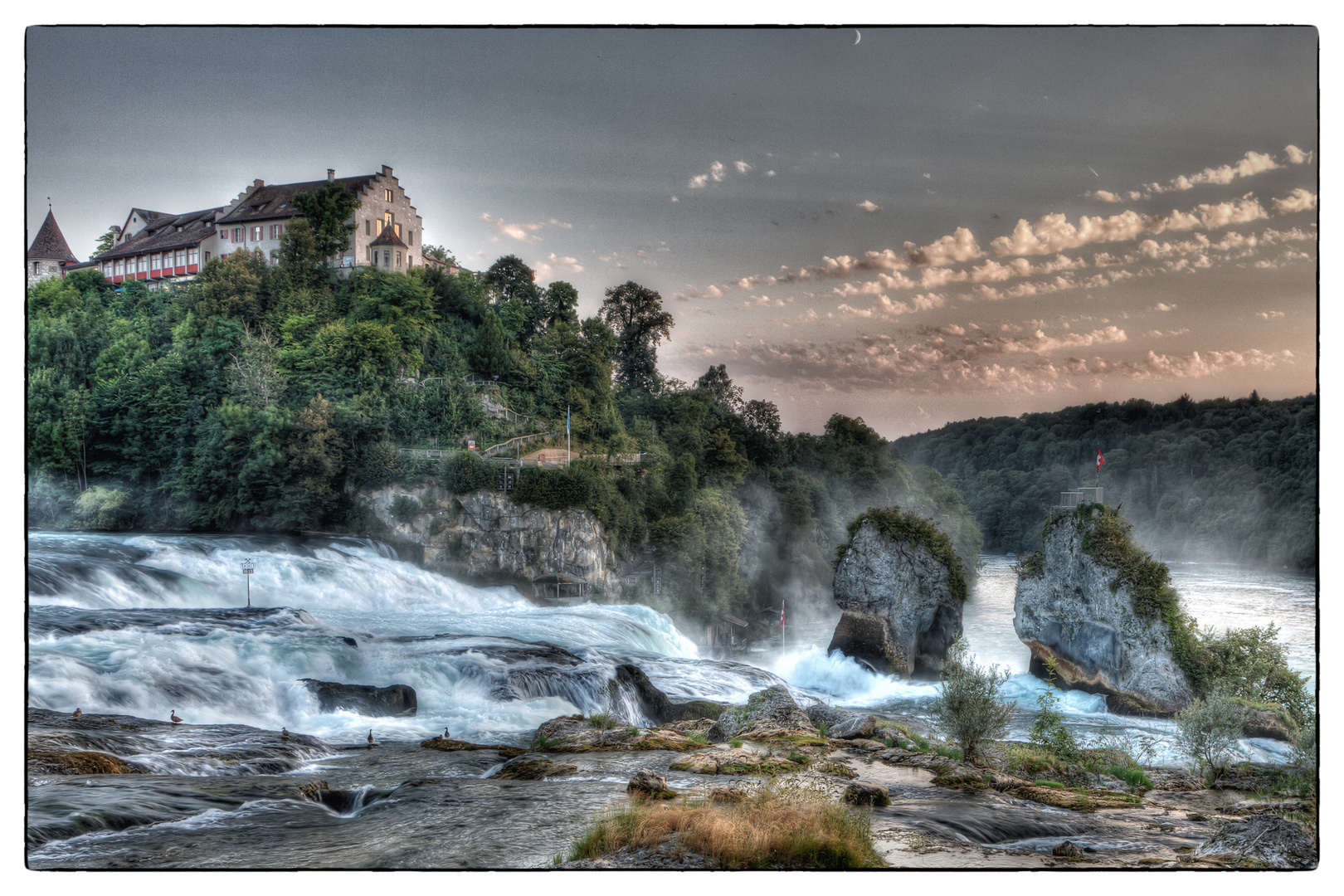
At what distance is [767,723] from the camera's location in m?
8.12

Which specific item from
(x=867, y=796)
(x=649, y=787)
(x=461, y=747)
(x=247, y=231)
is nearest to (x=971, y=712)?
(x=867, y=796)

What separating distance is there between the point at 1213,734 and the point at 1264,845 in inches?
60.8

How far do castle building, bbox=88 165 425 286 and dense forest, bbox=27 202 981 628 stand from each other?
0.87 feet

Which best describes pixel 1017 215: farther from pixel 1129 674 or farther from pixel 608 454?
pixel 608 454

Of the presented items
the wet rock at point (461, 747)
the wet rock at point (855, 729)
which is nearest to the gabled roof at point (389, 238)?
the wet rock at point (461, 747)

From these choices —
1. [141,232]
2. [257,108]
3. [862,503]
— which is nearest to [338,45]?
[257,108]

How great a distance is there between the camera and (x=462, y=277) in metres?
13.0

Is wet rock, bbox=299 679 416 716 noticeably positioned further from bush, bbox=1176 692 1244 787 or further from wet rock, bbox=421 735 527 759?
bush, bbox=1176 692 1244 787

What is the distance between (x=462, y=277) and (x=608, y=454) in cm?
365

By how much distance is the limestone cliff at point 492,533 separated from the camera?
11.4m

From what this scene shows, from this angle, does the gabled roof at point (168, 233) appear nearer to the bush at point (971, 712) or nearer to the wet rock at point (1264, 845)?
the bush at point (971, 712)

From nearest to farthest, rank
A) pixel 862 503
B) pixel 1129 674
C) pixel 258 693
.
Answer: pixel 258 693
pixel 1129 674
pixel 862 503

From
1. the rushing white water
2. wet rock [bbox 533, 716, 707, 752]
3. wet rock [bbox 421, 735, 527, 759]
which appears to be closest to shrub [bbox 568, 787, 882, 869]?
wet rock [bbox 533, 716, 707, 752]

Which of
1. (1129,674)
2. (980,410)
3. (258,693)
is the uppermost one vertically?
(980,410)
